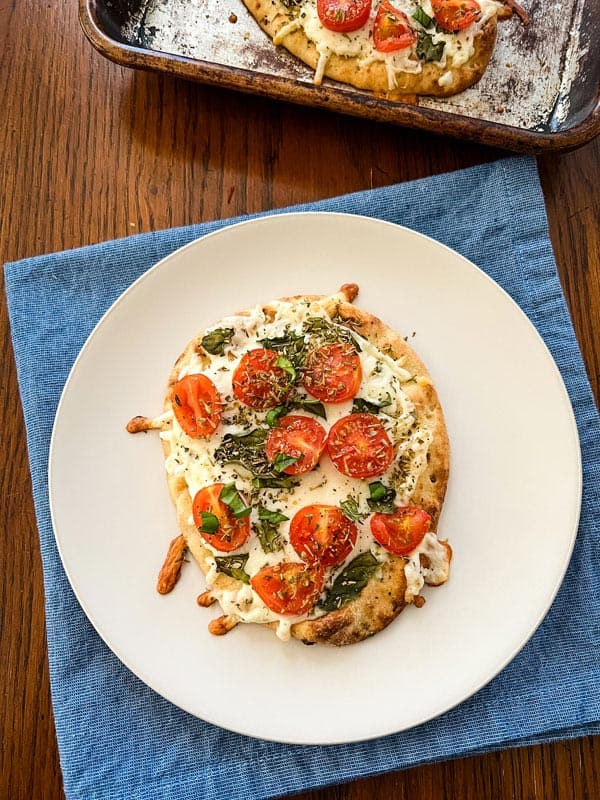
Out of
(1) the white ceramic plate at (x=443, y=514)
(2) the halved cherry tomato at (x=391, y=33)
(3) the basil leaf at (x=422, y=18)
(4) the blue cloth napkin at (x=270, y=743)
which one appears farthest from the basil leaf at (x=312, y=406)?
(3) the basil leaf at (x=422, y=18)

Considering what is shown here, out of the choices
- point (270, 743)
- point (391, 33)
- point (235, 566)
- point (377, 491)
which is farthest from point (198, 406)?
point (391, 33)

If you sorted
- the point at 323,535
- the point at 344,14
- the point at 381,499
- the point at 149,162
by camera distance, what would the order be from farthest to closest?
the point at 149,162, the point at 344,14, the point at 381,499, the point at 323,535

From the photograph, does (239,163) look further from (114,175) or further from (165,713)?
(165,713)

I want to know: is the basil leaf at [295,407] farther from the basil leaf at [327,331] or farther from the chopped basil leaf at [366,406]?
the basil leaf at [327,331]

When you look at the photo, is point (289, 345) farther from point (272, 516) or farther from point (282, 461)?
point (272, 516)

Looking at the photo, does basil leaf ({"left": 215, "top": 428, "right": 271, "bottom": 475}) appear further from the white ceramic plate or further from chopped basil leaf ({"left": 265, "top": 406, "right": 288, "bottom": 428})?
the white ceramic plate

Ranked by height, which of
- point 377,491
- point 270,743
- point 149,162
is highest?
point 149,162
